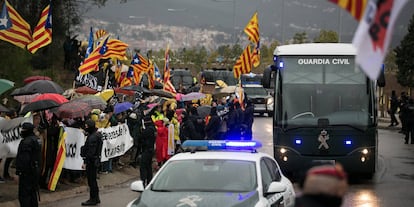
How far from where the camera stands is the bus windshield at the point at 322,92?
17.0 meters

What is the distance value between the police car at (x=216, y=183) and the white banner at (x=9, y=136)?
5.69 m

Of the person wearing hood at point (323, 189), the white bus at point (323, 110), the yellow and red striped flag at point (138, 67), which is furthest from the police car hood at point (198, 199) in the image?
the yellow and red striped flag at point (138, 67)

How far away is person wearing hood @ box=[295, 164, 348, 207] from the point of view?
4402mm

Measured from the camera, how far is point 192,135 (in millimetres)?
20062

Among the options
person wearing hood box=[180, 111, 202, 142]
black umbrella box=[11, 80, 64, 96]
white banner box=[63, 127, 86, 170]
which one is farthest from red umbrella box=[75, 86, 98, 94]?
white banner box=[63, 127, 86, 170]

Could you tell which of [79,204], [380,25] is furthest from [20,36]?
[380,25]

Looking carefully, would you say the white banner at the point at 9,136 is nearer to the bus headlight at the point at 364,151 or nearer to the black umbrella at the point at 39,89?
the black umbrella at the point at 39,89

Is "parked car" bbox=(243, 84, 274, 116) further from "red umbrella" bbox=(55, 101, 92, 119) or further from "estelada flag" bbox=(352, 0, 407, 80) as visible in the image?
"estelada flag" bbox=(352, 0, 407, 80)

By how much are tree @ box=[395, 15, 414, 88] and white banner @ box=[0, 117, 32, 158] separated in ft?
117

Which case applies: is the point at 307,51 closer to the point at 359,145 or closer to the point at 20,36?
the point at 359,145

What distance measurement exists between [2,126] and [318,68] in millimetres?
7361

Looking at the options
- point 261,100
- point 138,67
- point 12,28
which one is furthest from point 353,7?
point 261,100

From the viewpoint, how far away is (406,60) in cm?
5031

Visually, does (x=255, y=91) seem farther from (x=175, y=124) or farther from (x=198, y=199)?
(x=198, y=199)
